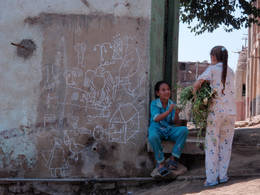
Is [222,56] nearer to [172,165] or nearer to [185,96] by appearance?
[185,96]

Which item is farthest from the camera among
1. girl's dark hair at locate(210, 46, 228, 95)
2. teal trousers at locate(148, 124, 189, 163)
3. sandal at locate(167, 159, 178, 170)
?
sandal at locate(167, 159, 178, 170)

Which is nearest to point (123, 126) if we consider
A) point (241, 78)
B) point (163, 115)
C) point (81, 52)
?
point (163, 115)

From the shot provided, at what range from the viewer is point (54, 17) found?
18.4 ft

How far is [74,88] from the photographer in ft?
18.2

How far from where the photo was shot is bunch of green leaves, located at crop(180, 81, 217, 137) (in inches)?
171

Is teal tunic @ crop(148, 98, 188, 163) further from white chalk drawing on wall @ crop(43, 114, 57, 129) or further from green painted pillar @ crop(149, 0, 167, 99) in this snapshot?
white chalk drawing on wall @ crop(43, 114, 57, 129)

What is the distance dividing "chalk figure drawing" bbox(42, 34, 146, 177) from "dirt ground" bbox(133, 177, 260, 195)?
0.93 meters

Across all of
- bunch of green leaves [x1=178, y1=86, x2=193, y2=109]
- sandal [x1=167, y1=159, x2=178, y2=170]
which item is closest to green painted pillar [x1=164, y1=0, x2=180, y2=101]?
sandal [x1=167, y1=159, x2=178, y2=170]

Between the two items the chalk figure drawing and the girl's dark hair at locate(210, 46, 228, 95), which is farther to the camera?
the chalk figure drawing

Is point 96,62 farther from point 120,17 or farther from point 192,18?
point 192,18

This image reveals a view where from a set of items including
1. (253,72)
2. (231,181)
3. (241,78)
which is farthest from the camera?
(241,78)

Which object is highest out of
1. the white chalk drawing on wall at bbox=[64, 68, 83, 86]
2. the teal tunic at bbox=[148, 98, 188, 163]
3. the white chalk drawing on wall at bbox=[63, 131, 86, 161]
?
the white chalk drawing on wall at bbox=[64, 68, 83, 86]

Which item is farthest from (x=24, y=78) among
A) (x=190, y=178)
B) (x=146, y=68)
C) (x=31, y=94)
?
(x=190, y=178)

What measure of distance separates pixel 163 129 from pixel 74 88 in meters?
1.48
